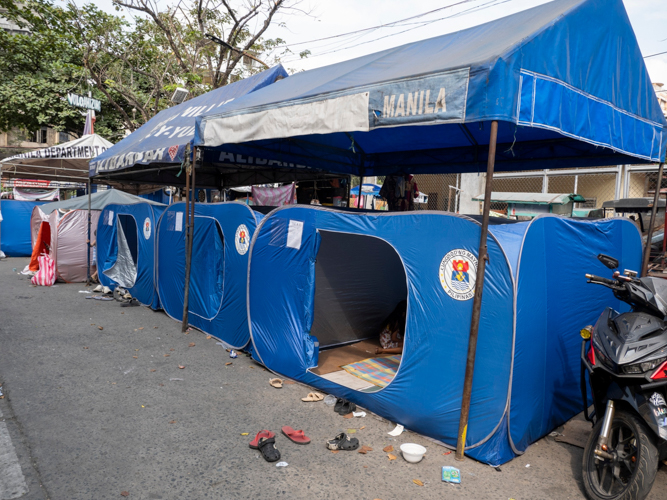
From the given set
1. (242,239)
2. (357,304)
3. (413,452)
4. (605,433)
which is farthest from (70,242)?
(605,433)

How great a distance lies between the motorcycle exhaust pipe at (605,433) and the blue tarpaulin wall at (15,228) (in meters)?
17.3

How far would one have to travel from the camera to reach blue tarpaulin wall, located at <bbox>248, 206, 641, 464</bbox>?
3.31 metres

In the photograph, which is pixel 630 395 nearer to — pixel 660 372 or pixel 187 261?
pixel 660 372

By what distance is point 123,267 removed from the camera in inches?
366

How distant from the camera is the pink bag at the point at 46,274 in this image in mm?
10203

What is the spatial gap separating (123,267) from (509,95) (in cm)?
837

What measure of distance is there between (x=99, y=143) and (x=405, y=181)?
9371mm

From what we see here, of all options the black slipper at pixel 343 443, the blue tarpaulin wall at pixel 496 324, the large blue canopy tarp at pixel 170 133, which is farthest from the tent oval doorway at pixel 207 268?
the black slipper at pixel 343 443

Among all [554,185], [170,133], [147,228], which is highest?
[554,185]

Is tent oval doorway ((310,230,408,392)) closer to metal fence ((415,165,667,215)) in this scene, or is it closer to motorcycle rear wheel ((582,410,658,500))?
motorcycle rear wheel ((582,410,658,500))

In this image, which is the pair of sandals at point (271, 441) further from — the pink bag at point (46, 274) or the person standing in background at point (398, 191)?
the pink bag at point (46, 274)

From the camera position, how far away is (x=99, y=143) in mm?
12727

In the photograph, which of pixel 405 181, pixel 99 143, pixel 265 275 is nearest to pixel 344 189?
pixel 405 181

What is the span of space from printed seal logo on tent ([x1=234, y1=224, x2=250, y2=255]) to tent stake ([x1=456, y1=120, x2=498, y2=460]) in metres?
3.17
